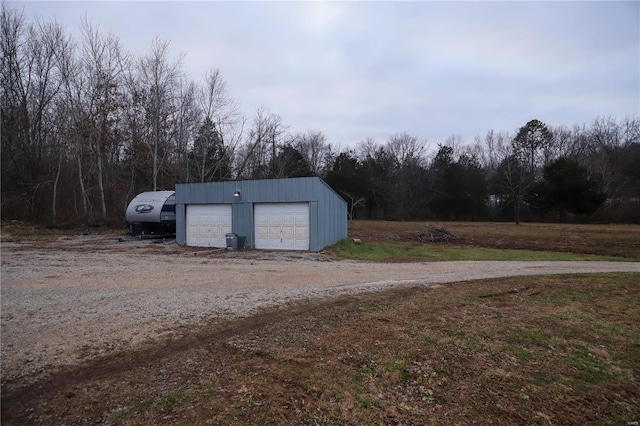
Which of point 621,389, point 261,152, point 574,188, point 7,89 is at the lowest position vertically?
point 621,389

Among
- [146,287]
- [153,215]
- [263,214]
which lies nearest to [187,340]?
[146,287]

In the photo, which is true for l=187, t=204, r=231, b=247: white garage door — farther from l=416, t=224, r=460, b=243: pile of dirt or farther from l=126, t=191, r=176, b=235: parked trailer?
l=416, t=224, r=460, b=243: pile of dirt

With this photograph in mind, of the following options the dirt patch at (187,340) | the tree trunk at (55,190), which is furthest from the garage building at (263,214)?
the tree trunk at (55,190)

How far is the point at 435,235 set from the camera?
23.2 m

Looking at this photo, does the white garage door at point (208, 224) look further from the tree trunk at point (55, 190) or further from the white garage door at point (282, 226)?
the tree trunk at point (55, 190)

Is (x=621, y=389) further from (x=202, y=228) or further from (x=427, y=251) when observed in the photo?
(x=202, y=228)

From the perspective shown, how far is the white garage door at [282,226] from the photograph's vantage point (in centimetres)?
1686

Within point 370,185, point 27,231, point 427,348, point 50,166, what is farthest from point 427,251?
point 370,185

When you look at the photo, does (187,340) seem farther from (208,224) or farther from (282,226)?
(208,224)

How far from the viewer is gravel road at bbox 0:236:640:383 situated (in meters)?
4.92

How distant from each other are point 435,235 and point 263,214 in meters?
11.5

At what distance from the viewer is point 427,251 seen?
17.7 metres

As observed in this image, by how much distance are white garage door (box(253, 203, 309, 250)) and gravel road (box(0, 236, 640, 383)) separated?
1.56 m

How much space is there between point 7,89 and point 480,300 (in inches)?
1466
